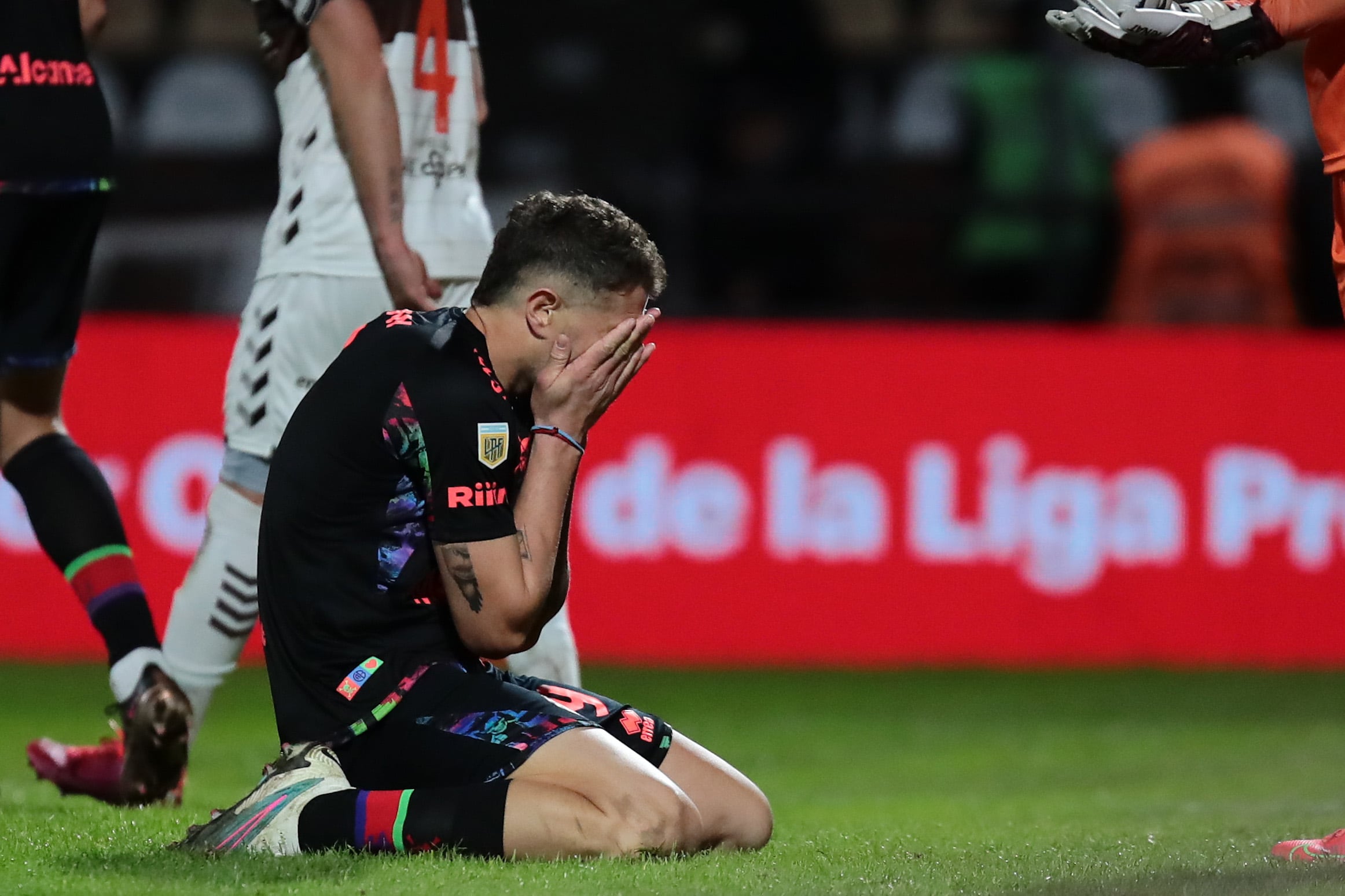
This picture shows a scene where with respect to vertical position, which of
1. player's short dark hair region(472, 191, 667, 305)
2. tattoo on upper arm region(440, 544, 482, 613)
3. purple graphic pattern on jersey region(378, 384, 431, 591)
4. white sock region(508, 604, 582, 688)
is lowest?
white sock region(508, 604, 582, 688)

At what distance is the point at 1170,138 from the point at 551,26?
3.22m

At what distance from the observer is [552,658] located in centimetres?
437

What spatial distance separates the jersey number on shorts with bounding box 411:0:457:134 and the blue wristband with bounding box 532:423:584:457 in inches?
49.9

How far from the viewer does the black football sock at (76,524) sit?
4320 millimetres

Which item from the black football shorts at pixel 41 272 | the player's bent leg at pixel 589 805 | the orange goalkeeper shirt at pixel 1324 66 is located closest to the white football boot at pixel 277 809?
the player's bent leg at pixel 589 805

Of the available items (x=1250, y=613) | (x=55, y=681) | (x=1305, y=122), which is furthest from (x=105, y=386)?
(x=1305, y=122)

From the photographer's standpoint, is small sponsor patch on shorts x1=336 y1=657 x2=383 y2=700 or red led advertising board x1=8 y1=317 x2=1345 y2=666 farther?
red led advertising board x1=8 y1=317 x2=1345 y2=666

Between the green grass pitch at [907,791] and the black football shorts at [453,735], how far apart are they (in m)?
0.17

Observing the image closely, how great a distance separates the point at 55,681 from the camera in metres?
7.30

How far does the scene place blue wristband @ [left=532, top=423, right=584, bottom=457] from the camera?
337 cm

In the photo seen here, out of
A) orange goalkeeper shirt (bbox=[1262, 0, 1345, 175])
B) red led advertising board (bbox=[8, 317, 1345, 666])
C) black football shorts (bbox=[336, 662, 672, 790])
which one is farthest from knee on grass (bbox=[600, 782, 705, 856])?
red led advertising board (bbox=[8, 317, 1345, 666])

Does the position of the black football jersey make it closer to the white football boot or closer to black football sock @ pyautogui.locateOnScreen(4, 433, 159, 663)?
the white football boot

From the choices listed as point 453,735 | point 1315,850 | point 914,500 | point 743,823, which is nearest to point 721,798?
point 743,823

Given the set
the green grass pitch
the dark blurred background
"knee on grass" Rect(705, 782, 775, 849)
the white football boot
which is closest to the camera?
the green grass pitch
